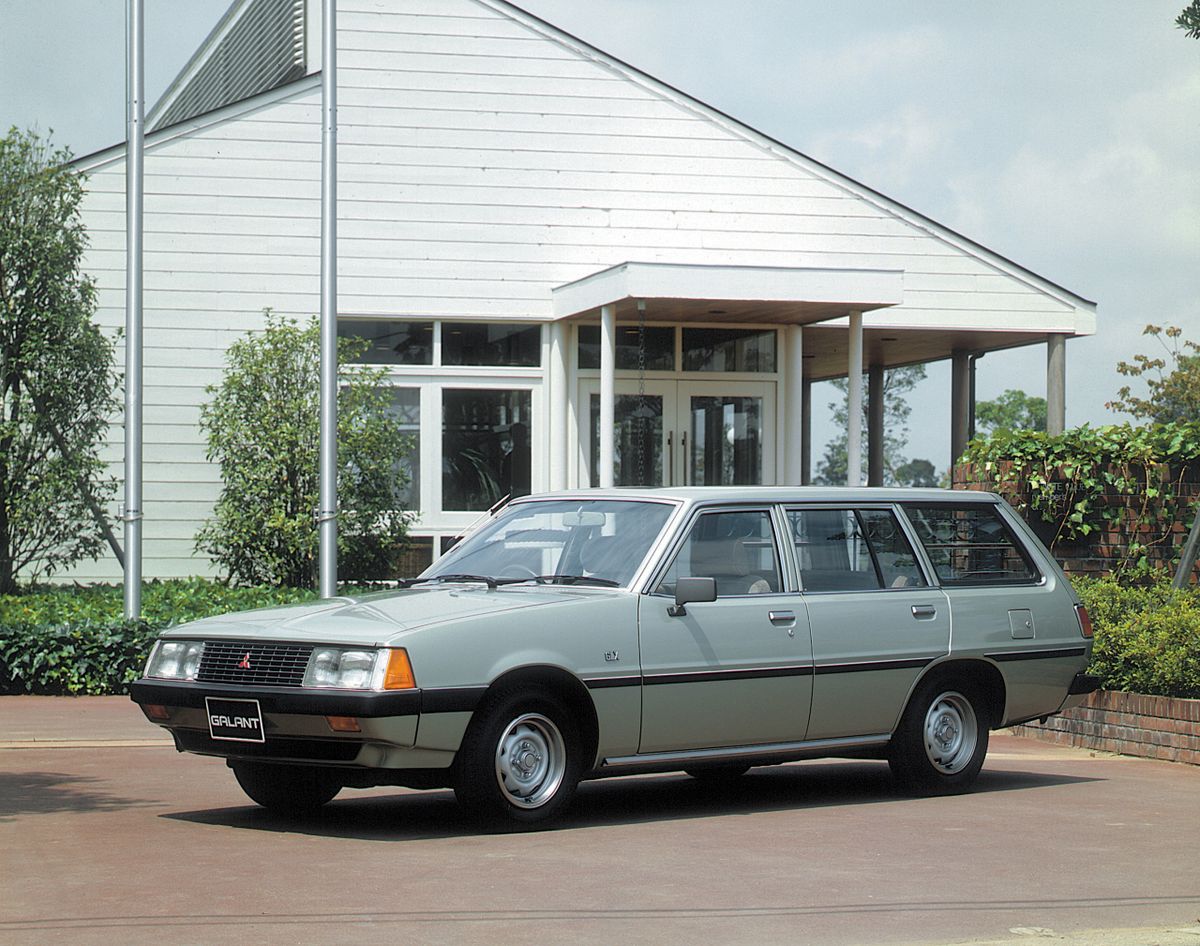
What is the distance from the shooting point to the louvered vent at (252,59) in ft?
76.6

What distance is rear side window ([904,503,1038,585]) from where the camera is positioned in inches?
402

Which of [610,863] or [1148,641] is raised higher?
[1148,641]

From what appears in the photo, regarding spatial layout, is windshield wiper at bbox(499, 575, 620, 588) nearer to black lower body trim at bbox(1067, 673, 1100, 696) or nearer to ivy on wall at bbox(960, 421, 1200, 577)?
black lower body trim at bbox(1067, 673, 1100, 696)

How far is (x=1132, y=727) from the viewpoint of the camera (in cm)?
1205

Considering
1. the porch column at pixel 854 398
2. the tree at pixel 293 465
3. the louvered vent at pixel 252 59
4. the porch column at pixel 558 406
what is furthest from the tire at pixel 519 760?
the louvered vent at pixel 252 59

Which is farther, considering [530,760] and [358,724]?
[530,760]

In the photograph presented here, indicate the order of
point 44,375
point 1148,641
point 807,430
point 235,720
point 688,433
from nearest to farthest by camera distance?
point 235,720 < point 1148,641 < point 44,375 < point 688,433 < point 807,430

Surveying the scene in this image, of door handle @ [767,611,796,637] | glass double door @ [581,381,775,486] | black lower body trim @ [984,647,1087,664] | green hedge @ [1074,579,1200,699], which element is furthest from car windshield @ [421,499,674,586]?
glass double door @ [581,381,775,486]

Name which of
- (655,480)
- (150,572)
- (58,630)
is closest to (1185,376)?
(655,480)

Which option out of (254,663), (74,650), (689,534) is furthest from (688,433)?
(254,663)

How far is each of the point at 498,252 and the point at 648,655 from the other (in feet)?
44.3

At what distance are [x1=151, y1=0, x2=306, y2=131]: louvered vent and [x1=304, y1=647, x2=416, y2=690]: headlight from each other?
14.9 meters

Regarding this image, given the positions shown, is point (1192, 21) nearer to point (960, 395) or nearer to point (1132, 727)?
point (1132, 727)

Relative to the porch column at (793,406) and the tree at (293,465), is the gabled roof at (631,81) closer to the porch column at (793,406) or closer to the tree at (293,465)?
the porch column at (793,406)
